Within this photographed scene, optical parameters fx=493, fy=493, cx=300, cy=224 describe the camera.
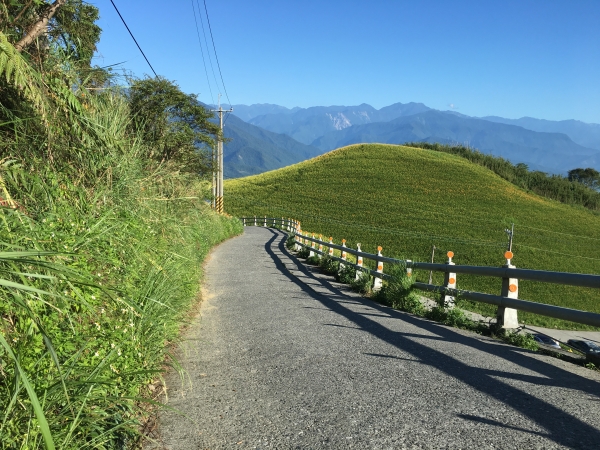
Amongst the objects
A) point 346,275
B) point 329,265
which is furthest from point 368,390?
point 329,265

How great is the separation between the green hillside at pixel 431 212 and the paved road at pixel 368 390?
15.1 metres

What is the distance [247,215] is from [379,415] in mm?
52859

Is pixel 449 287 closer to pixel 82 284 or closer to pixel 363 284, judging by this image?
pixel 363 284

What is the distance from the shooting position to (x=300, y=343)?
19.3 feet

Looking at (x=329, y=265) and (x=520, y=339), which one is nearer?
(x=520, y=339)

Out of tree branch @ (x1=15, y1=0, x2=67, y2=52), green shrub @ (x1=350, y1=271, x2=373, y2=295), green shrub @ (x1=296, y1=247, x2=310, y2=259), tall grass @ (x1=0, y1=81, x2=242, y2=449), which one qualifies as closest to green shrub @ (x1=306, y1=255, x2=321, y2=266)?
green shrub @ (x1=296, y1=247, x2=310, y2=259)

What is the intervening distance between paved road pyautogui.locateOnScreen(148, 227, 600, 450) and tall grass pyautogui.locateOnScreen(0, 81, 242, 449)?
22.2 inches

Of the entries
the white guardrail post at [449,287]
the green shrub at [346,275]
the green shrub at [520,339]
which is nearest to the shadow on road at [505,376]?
the green shrub at [520,339]

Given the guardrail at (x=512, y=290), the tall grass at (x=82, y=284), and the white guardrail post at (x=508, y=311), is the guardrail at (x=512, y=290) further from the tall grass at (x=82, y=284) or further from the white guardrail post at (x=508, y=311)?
the tall grass at (x=82, y=284)

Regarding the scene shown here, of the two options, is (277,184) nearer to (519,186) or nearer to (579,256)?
(519,186)

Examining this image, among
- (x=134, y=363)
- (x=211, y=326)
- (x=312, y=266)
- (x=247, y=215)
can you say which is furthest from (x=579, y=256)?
(x=134, y=363)

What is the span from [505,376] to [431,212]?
161 feet

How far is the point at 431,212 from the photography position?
52156 millimetres

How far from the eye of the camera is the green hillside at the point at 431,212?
112 ft
